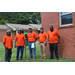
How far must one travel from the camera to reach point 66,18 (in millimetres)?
6227

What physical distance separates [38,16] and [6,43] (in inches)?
1419

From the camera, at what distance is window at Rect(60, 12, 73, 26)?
19.6 ft

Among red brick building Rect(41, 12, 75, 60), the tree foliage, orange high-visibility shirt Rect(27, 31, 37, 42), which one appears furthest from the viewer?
the tree foliage

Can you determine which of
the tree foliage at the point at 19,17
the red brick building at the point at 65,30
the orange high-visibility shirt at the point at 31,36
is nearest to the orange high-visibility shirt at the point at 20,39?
the orange high-visibility shirt at the point at 31,36

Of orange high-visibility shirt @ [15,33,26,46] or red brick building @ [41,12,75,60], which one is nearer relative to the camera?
red brick building @ [41,12,75,60]

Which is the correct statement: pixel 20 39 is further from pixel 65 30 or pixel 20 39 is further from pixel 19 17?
pixel 19 17

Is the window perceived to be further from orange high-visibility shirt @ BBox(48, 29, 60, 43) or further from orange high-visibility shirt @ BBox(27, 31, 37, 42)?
orange high-visibility shirt @ BBox(27, 31, 37, 42)

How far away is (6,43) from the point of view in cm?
492

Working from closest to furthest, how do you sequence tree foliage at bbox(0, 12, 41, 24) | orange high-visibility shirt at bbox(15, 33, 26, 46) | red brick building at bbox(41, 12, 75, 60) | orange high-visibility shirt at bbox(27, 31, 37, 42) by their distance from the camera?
1. red brick building at bbox(41, 12, 75, 60)
2. orange high-visibility shirt at bbox(15, 33, 26, 46)
3. orange high-visibility shirt at bbox(27, 31, 37, 42)
4. tree foliage at bbox(0, 12, 41, 24)

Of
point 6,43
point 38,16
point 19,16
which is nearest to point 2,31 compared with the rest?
point 19,16

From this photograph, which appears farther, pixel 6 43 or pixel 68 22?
pixel 68 22

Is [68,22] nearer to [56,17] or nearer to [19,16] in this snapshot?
[56,17]

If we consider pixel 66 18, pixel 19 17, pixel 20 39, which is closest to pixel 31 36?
pixel 20 39

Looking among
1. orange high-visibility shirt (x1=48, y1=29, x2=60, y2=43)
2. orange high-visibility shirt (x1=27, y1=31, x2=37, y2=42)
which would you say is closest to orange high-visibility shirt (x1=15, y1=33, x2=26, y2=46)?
orange high-visibility shirt (x1=27, y1=31, x2=37, y2=42)
